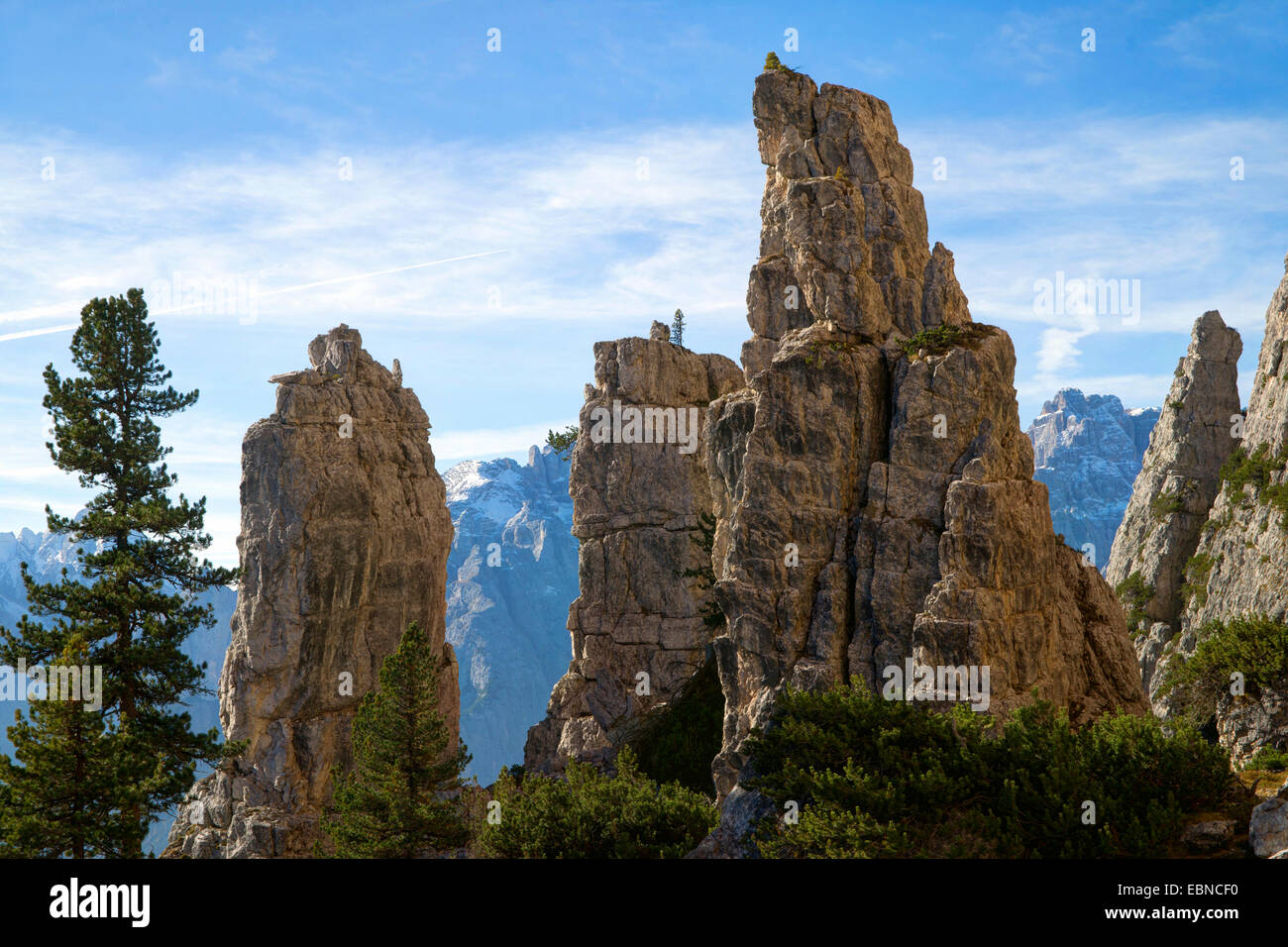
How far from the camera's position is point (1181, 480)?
106250mm

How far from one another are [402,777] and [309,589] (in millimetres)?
37322

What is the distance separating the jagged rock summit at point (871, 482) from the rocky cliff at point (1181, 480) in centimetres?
5848

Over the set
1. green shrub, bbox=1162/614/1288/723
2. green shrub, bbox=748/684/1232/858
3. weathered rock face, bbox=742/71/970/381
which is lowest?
green shrub, bbox=748/684/1232/858

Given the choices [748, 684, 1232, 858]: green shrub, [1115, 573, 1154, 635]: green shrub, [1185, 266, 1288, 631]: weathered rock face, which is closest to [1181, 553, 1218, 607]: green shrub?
[1185, 266, 1288, 631]: weathered rock face

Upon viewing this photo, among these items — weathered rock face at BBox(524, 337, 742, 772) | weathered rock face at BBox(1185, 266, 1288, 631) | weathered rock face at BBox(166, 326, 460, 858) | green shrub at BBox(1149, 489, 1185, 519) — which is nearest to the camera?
weathered rock face at BBox(166, 326, 460, 858)

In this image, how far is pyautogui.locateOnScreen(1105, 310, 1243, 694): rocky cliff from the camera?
338ft

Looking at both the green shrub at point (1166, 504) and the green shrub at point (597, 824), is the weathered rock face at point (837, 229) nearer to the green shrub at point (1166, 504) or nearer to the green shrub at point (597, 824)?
the green shrub at point (597, 824)

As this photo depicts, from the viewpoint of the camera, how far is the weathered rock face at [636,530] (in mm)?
81500

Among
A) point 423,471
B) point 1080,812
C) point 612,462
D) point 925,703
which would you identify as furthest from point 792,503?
point 423,471

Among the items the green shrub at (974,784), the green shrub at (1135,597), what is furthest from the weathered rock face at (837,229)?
the green shrub at (1135,597)

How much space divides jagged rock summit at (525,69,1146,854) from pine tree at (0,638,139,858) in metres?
21.8

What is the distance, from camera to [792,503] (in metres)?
50.2

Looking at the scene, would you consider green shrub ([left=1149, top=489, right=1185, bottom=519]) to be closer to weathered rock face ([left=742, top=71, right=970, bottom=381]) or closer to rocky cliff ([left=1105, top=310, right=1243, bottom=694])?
rocky cliff ([left=1105, top=310, right=1243, bottom=694])

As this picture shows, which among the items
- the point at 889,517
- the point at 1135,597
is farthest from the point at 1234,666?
the point at 1135,597
